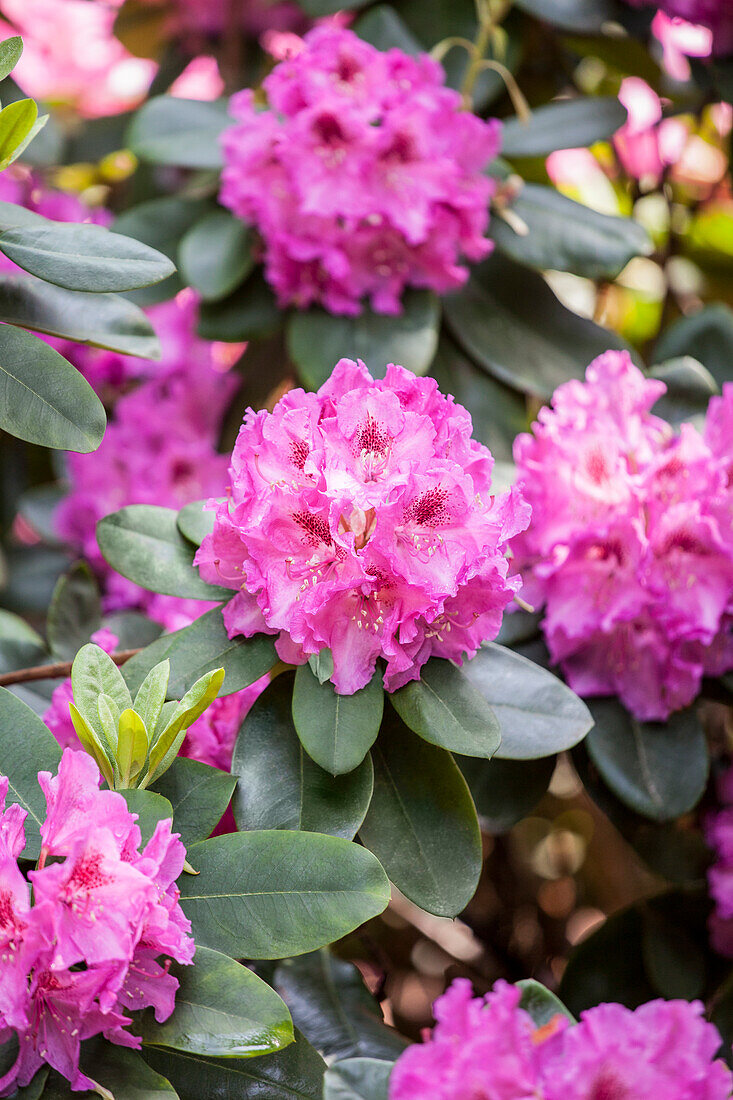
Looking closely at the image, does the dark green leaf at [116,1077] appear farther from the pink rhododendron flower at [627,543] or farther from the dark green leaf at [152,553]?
the pink rhododendron flower at [627,543]

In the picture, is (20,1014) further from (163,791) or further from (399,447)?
(399,447)

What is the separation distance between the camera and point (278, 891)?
0.66 meters

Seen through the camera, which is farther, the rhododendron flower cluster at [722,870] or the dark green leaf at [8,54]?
the rhododendron flower cluster at [722,870]

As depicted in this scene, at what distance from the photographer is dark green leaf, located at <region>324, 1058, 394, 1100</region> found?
60cm

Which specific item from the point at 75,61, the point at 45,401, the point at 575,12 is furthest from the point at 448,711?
the point at 75,61

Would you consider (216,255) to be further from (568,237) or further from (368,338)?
(568,237)

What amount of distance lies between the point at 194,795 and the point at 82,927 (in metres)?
0.14

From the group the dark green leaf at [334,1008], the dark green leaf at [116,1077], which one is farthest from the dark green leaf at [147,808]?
the dark green leaf at [334,1008]

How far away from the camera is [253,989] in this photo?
63 centimetres

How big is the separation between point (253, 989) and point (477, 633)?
0.28 metres

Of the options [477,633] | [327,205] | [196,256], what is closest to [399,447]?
[477,633]

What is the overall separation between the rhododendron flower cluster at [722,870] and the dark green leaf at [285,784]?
0.47 m

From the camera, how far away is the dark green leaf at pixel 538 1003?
0.66m

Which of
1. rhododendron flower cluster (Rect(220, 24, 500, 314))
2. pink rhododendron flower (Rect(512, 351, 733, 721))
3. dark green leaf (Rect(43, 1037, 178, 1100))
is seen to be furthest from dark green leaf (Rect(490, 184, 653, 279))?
dark green leaf (Rect(43, 1037, 178, 1100))
